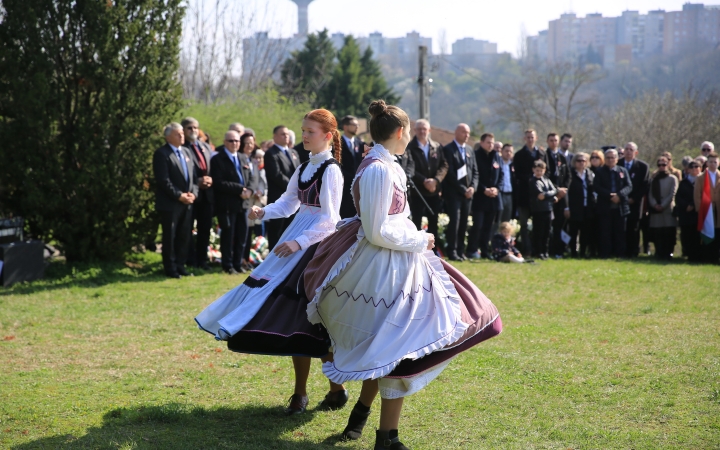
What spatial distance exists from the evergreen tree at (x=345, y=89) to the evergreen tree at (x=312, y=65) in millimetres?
495

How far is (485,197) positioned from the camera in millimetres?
12336

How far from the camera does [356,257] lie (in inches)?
159

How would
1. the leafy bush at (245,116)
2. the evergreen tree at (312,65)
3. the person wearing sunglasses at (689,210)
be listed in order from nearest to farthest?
the person wearing sunglasses at (689,210), the leafy bush at (245,116), the evergreen tree at (312,65)

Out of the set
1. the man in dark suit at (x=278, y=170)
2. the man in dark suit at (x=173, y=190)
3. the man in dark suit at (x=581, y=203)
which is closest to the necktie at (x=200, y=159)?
the man in dark suit at (x=173, y=190)

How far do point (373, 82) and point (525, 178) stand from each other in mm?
34382

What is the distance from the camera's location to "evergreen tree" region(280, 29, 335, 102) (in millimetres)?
41469

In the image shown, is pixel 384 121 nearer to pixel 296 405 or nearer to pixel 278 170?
pixel 296 405

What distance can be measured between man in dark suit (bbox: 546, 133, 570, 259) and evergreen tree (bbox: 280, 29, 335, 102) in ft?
95.0

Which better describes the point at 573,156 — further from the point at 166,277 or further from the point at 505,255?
the point at 166,277

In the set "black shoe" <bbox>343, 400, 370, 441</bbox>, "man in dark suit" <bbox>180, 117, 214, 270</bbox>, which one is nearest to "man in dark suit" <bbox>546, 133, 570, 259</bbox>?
"man in dark suit" <bbox>180, 117, 214, 270</bbox>

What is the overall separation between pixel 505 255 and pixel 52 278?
22.7 ft

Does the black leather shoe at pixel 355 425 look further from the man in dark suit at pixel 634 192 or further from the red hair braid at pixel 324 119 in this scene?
the man in dark suit at pixel 634 192

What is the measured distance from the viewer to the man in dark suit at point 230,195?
410 inches

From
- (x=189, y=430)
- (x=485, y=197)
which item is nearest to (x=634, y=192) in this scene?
(x=485, y=197)
